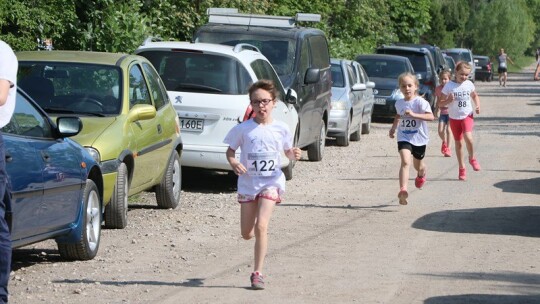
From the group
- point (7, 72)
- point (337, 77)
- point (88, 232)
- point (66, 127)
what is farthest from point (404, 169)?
point (337, 77)

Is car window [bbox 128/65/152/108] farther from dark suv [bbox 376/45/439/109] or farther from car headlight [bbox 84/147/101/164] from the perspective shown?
dark suv [bbox 376/45/439/109]

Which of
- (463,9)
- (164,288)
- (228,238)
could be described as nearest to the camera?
(164,288)

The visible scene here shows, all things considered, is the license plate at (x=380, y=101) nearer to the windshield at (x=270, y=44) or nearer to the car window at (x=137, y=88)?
the windshield at (x=270, y=44)

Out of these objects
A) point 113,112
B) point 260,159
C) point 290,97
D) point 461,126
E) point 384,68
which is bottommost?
point 384,68

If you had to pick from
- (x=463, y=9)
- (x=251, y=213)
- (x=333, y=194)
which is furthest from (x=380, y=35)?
(x=463, y=9)

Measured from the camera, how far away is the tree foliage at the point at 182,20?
17.1 meters

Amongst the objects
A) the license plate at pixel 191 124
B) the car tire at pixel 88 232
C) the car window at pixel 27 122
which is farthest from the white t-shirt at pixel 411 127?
the car window at pixel 27 122

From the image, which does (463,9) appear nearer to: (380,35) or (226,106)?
(380,35)

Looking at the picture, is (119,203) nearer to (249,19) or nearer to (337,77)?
(249,19)

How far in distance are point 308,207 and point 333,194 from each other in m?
1.44

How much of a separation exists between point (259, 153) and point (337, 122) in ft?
43.9

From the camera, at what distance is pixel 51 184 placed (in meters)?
9.10

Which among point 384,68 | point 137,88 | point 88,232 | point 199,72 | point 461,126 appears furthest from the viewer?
point 384,68

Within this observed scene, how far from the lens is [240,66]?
15.0m
